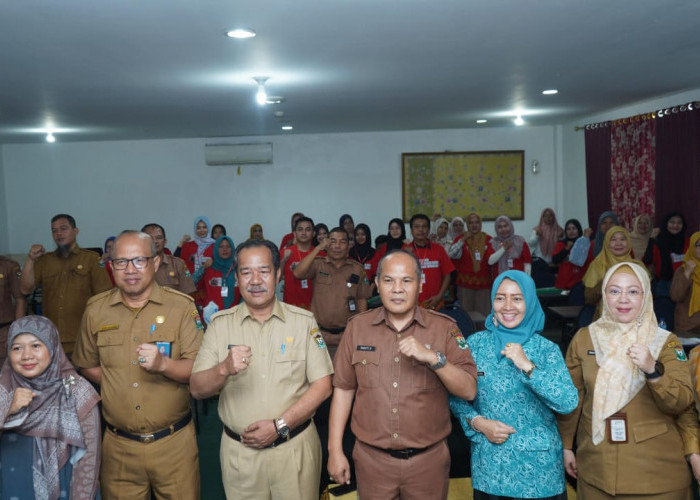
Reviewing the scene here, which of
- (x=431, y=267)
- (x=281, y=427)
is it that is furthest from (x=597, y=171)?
(x=281, y=427)

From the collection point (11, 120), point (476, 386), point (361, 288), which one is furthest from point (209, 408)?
point (11, 120)

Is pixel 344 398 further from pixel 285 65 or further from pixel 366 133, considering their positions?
pixel 366 133

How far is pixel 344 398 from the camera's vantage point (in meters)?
2.52

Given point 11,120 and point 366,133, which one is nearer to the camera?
point 11,120

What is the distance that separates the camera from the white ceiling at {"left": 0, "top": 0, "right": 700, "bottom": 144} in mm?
3883

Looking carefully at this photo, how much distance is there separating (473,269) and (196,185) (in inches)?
252

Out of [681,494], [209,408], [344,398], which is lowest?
[209,408]

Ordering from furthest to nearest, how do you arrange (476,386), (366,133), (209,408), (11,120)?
(366,133), (11,120), (209,408), (476,386)

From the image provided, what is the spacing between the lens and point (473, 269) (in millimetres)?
7516

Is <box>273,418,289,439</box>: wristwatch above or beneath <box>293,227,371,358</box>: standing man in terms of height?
beneath

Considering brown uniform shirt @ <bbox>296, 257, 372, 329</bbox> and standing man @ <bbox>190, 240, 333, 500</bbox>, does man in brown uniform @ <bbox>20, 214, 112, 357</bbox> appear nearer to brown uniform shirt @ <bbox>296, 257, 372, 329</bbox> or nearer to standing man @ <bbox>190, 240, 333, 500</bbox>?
brown uniform shirt @ <bbox>296, 257, 372, 329</bbox>

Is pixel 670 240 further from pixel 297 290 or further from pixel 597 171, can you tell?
pixel 297 290

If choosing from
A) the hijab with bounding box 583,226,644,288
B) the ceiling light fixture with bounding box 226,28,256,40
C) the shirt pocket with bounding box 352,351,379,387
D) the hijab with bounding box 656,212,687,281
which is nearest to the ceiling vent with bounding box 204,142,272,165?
the hijab with bounding box 656,212,687,281

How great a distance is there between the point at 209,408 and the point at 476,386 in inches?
154
